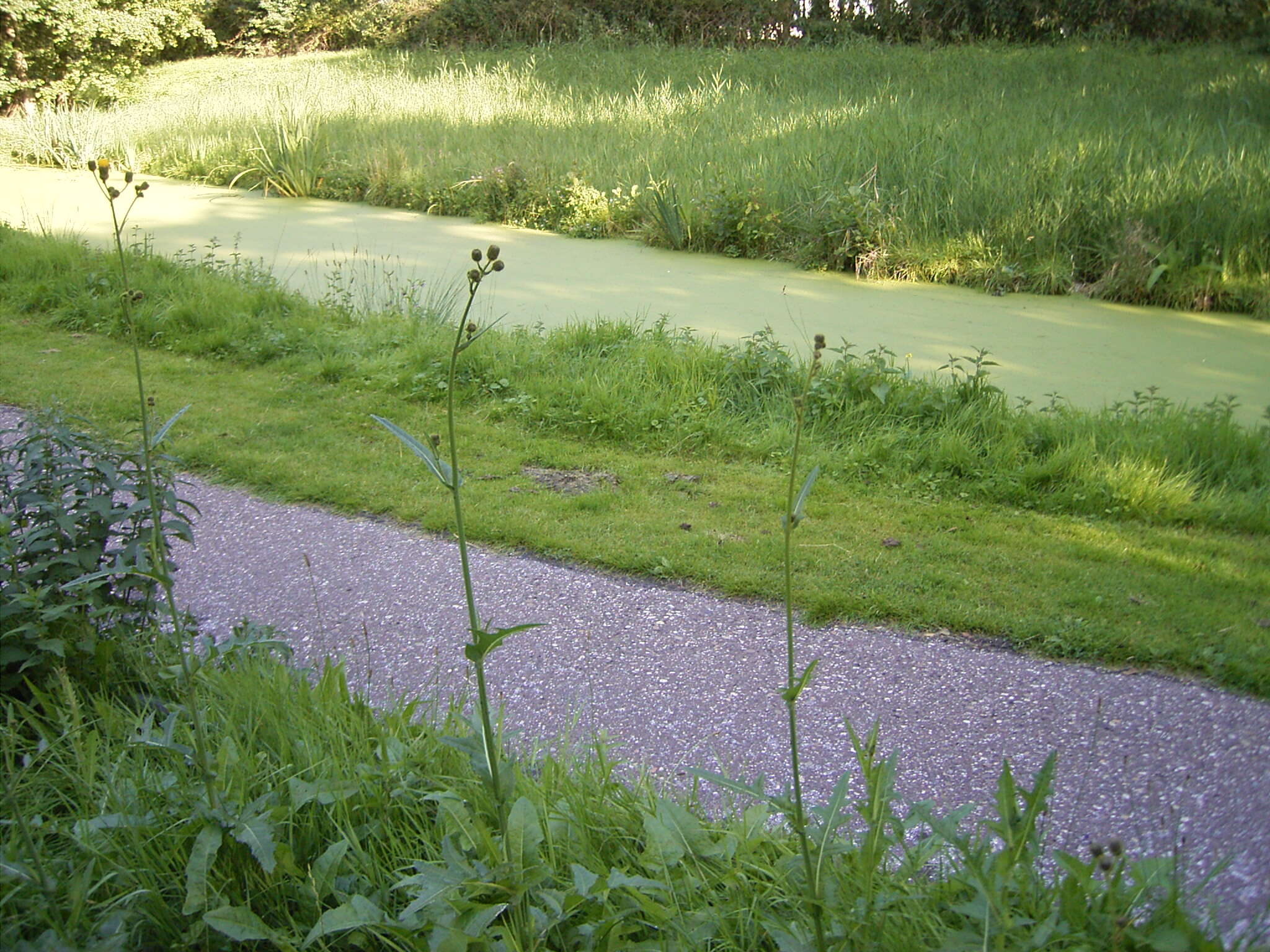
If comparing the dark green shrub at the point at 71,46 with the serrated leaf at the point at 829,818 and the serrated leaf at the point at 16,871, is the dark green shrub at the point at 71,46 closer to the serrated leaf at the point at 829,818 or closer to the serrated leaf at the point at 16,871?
the serrated leaf at the point at 16,871

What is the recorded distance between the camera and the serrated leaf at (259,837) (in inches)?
68.6

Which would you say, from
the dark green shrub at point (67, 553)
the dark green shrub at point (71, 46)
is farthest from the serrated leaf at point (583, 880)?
the dark green shrub at point (71, 46)

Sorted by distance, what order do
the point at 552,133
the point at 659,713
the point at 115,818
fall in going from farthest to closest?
the point at 552,133 < the point at 659,713 < the point at 115,818

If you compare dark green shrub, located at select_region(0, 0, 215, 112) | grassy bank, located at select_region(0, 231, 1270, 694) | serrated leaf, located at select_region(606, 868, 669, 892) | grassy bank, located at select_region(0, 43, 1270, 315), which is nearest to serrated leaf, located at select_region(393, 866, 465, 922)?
serrated leaf, located at select_region(606, 868, 669, 892)

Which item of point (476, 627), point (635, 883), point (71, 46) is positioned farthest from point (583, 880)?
point (71, 46)

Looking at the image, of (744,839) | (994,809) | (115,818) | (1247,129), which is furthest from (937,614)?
(1247,129)

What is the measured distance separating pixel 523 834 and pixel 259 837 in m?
0.47

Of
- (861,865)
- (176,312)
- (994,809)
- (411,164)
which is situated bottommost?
(994,809)

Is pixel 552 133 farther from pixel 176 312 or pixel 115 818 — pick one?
pixel 115 818

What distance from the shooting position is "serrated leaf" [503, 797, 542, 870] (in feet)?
5.58

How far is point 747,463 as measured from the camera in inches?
168

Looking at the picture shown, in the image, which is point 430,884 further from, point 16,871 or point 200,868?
point 16,871

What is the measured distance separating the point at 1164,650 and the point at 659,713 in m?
1.40

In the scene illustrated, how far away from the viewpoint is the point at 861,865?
→ 5.55ft
